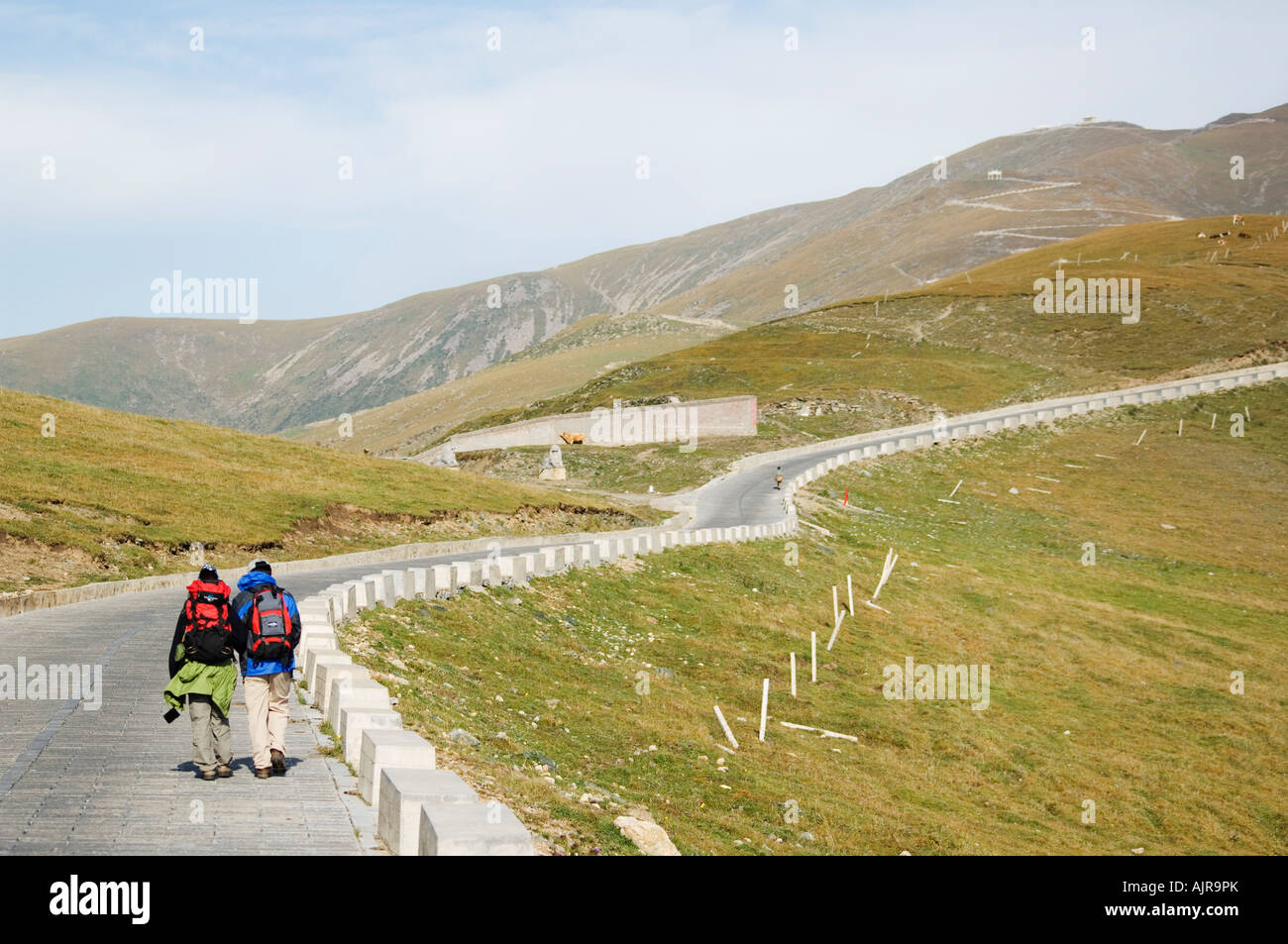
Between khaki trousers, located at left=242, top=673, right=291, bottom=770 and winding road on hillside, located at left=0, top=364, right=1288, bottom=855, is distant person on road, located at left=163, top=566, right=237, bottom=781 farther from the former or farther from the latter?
winding road on hillside, located at left=0, top=364, right=1288, bottom=855

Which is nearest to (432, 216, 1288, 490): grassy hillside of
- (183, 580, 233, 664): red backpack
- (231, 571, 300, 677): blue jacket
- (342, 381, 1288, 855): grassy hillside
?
(342, 381, 1288, 855): grassy hillside

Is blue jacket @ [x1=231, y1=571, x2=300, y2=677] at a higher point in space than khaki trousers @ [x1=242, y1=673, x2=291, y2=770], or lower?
higher

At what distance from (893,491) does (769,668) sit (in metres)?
43.5

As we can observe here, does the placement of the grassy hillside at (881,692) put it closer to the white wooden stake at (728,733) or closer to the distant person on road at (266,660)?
the white wooden stake at (728,733)

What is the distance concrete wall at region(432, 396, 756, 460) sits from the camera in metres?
99.7

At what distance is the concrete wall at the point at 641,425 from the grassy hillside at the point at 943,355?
2809 millimetres

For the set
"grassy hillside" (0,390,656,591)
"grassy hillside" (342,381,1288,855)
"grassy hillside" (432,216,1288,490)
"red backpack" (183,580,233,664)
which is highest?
"grassy hillside" (432,216,1288,490)

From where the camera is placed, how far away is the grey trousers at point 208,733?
1352cm

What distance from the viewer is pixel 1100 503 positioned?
7481cm

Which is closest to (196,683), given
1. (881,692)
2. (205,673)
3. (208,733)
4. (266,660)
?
(205,673)

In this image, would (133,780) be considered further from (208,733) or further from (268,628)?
(268,628)

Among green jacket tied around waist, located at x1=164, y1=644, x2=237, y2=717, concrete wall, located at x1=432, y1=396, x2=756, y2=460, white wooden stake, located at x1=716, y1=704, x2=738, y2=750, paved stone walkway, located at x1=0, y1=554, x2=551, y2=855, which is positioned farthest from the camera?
concrete wall, located at x1=432, y1=396, x2=756, y2=460

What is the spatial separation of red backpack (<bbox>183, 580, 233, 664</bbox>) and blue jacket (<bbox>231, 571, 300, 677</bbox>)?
0.17 m
